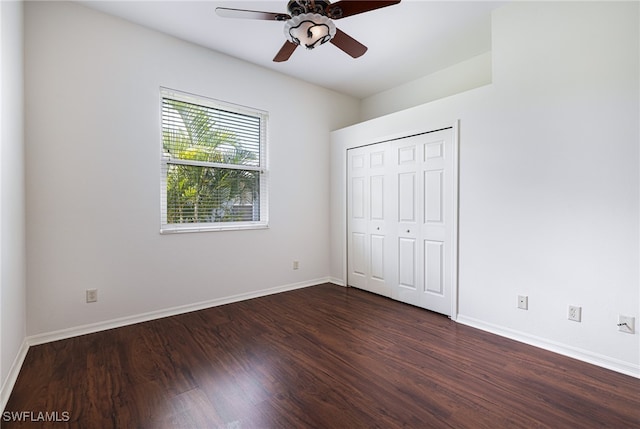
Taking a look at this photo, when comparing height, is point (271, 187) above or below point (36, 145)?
below

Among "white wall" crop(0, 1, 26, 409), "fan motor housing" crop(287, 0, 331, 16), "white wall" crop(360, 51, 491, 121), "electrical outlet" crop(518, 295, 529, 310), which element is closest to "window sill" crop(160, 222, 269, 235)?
"white wall" crop(0, 1, 26, 409)

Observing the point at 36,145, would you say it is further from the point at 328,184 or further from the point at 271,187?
the point at 328,184

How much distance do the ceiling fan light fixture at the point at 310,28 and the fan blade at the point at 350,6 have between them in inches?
3.1

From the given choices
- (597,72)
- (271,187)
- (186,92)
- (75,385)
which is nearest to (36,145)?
(186,92)

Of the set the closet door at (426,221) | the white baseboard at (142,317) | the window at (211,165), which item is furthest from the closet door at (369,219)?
the window at (211,165)

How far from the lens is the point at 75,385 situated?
1.88 m

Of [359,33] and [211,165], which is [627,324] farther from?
[211,165]

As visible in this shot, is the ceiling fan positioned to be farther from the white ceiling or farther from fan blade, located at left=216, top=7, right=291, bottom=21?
the white ceiling

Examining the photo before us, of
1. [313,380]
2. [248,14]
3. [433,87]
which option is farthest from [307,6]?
[433,87]

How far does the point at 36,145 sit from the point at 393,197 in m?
3.39

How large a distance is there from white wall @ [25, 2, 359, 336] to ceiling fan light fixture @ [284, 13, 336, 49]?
1.74 meters

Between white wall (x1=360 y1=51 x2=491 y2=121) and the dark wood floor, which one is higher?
white wall (x1=360 y1=51 x2=491 y2=121)

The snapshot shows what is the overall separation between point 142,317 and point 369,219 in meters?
2.74

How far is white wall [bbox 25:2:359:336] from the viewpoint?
8.03ft
